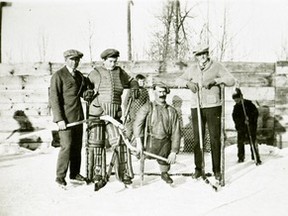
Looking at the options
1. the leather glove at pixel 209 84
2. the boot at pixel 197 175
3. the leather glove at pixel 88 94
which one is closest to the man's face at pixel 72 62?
the leather glove at pixel 88 94

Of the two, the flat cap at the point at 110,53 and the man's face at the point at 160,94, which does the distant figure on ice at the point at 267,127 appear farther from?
the flat cap at the point at 110,53

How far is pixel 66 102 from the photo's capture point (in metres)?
3.48

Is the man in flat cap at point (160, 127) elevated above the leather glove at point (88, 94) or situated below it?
below

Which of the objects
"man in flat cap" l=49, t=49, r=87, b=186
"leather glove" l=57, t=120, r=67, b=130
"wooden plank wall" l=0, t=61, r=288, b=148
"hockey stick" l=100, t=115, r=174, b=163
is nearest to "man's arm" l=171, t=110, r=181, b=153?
"hockey stick" l=100, t=115, r=174, b=163

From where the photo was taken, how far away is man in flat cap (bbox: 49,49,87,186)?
3395 millimetres

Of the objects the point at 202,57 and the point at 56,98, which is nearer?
the point at 56,98

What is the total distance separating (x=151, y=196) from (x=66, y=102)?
1140mm

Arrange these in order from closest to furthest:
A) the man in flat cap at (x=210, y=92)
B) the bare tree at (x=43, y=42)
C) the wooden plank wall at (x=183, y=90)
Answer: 1. the man in flat cap at (x=210, y=92)
2. the bare tree at (x=43, y=42)
3. the wooden plank wall at (x=183, y=90)

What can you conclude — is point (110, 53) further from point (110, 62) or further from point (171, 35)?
point (171, 35)

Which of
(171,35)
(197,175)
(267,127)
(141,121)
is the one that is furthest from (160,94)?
(267,127)

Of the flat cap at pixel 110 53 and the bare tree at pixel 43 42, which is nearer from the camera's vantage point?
the flat cap at pixel 110 53

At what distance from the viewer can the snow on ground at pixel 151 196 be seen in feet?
9.30

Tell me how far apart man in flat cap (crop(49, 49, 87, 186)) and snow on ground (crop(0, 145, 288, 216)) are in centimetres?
28

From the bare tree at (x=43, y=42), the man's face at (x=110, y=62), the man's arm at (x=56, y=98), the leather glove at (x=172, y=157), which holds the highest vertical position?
the bare tree at (x=43, y=42)
